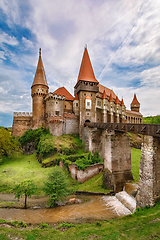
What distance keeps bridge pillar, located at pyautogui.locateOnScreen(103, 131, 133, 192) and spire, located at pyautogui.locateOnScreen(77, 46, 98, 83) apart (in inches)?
818

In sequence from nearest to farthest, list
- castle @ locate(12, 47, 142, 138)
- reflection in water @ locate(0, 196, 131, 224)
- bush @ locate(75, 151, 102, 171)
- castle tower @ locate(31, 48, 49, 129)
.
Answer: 1. reflection in water @ locate(0, 196, 131, 224)
2. bush @ locate(75, 151, 102, 171)
3. castle @ locate(12, 47, 142, 138)
4. castle tower @ locate(31, 48, 49, 129)

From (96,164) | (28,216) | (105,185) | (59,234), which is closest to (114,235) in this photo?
(59,234)

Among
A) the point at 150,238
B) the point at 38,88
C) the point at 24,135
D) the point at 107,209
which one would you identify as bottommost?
the point at 107,209

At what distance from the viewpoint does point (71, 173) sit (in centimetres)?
1972

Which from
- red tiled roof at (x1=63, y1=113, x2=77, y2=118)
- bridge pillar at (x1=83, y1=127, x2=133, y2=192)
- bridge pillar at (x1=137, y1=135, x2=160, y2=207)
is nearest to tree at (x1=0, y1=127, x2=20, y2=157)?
red tiled roof at (x1=63, y1=113, x2=77, y2=118)

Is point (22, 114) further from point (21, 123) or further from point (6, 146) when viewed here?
point (6, 146)

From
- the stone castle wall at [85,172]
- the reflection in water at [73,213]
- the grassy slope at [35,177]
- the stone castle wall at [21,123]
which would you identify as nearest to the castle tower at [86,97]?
the stone castle wall at [85,172]

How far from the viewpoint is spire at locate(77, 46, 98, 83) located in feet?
109

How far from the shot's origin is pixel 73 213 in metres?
11.7

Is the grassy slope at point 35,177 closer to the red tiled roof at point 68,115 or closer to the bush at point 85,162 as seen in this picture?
the bush at point 85,162

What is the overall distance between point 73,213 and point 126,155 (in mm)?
8614

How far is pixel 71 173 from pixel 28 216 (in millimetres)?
9186

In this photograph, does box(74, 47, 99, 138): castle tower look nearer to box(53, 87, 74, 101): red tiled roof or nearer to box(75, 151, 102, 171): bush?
box(53, 87, 74, 101): red tiled roof

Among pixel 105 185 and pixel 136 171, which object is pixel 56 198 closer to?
pixel 105 185
